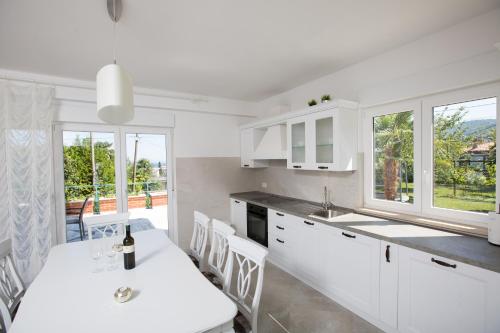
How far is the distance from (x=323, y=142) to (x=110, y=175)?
2827mm

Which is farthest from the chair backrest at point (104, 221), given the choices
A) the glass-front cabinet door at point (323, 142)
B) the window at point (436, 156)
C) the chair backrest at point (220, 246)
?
the window at point (436, 156)

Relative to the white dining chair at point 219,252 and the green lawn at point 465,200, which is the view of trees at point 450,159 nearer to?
the green lawn at point 465,200

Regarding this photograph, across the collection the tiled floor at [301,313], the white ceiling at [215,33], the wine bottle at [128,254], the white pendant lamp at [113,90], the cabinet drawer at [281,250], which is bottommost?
the tiled floor at [301,313]

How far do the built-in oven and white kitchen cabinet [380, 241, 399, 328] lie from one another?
1.60 m

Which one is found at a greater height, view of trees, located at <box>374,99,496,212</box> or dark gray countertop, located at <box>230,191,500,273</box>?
view of trees, located at <box>374,99,496,212</box>

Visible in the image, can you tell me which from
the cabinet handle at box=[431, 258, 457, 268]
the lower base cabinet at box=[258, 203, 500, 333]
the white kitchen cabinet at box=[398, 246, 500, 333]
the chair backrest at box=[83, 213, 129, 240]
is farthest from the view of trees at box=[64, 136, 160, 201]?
the cabinet handle at box=[431, 258, 457, 268]

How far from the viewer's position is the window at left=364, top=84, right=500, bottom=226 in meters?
1.88

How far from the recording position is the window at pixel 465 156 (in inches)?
73.2

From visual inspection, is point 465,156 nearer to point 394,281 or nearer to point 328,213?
point 394,281

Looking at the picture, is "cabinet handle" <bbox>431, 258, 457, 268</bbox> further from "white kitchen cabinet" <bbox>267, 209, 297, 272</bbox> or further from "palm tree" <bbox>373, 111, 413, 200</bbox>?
"white kitchen cabinet" <bbox>267, 209, 297, 272</bbox>

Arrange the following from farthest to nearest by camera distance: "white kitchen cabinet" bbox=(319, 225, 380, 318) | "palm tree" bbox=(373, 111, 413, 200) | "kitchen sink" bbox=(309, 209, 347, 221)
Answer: "kitchen sink" bbox=(309, 209, 347, 221), "palm tree" bbox=(373, 111, 413, 200), "white kitchen cabinet" bbox=(319, 225, 380, 318)

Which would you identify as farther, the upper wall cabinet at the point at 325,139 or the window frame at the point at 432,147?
the upper wall cabinet at the point at 325,139

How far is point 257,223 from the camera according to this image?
11.2 feet

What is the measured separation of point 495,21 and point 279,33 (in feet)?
5.09
